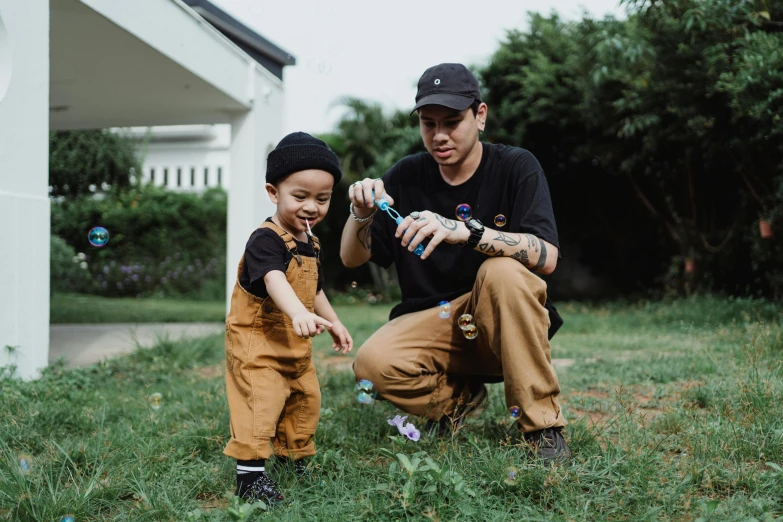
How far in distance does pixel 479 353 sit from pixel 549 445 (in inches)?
22.1

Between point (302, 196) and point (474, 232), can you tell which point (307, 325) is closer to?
point (302, 196)

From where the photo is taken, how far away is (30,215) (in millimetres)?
3457

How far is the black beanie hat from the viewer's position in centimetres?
214

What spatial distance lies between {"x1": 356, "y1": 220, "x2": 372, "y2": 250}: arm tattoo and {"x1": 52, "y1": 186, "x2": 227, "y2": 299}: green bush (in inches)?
457

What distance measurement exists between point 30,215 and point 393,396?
2.18 meters

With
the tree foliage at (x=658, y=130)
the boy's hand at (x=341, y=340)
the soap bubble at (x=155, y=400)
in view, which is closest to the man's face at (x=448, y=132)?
the boy's hand at (x=341, y=340)

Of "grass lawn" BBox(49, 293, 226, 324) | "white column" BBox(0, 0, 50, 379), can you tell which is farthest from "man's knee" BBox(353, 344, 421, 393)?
"grass lawn" BBox(49, 293, 226, 324)

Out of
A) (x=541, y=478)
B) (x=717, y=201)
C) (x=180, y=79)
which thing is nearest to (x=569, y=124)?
(x=717, y=201)

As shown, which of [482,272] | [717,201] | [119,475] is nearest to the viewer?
[119,475]

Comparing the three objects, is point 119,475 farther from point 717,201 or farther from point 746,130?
point 717,201

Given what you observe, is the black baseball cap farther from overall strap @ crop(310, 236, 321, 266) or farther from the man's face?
overall strap @ crop(310, 236, 321, 266)

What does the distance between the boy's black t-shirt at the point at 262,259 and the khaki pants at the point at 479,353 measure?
653mm

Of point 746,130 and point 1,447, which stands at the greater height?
point 746,130

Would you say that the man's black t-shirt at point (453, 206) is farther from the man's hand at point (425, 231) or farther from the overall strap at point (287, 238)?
the overall strap at point (287, 238)
